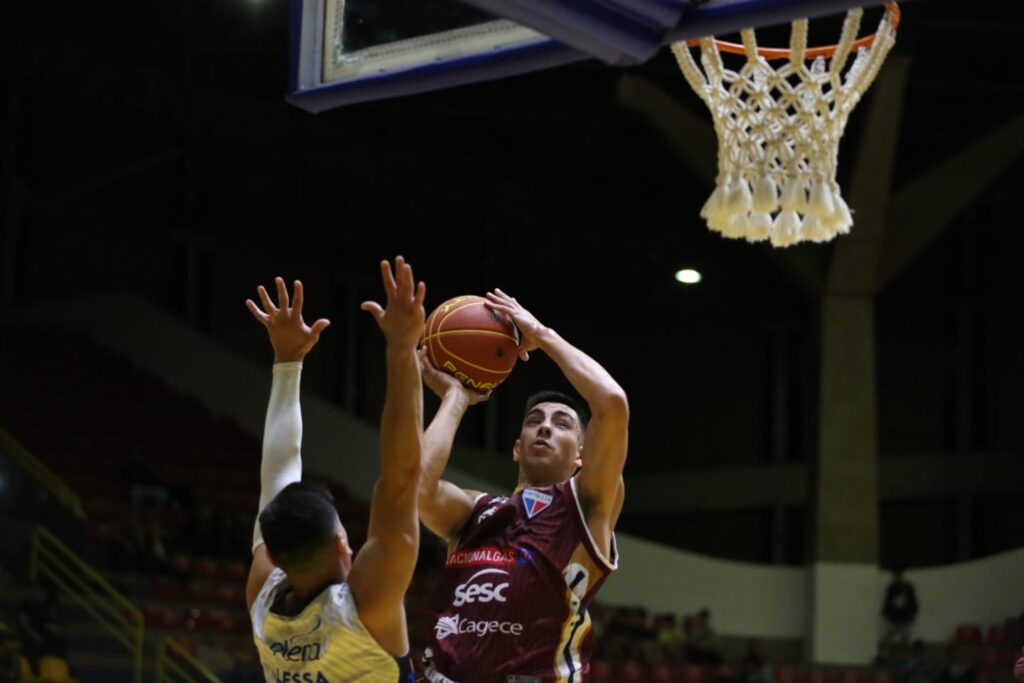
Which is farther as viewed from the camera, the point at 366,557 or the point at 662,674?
the point at 662,674

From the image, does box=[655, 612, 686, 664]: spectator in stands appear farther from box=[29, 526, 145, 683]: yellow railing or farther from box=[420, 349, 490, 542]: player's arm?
box=[420, 349, 490, 542]: player's arm

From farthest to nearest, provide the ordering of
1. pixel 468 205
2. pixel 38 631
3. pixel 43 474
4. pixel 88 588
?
pixel 468 205, pixel 43 474, pixel 88 588, pixel 38 631

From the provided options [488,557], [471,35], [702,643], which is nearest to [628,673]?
[702,643]

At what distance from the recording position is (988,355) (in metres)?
19.2

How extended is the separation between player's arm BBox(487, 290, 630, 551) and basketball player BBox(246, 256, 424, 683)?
42.4 inches

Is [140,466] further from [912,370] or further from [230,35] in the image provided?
[912,370]

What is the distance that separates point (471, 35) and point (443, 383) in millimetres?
918

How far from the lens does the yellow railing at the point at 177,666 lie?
10.7 metres

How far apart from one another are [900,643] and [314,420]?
6.40 meters

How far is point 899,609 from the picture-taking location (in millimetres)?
14875

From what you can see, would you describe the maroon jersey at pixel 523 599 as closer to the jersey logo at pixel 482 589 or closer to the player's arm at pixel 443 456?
the jersey logo at pixel 482 589

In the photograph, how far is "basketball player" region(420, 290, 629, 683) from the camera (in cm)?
407

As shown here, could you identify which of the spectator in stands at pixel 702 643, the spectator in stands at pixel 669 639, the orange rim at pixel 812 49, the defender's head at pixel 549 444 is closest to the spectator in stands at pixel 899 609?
the spectator in stands at pixel 702 643

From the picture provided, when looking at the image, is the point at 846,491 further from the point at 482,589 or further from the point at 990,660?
the point at 482,589
